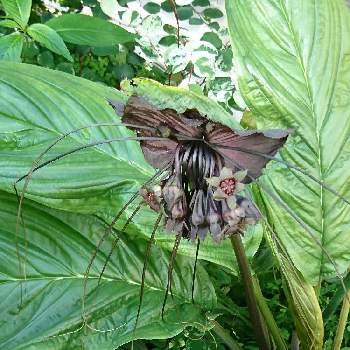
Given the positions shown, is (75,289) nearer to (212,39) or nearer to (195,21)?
(212,39)

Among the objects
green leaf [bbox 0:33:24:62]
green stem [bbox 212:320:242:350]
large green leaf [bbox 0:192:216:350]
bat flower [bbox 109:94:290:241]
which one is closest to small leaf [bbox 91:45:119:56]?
green leaf [bbox 0:33:24:62]

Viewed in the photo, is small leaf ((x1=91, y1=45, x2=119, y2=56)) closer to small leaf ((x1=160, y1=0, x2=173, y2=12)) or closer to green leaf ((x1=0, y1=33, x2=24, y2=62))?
small leaf ((x1=160, y1=0, x2=173, y2=12))

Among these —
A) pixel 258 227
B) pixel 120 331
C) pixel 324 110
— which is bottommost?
pixel 120 331

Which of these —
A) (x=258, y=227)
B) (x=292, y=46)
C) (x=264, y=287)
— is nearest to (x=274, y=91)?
(x=292, y=46)

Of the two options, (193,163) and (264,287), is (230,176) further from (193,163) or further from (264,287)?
(264,287)

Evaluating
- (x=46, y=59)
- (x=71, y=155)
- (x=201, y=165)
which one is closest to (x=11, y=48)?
(x=71, y=155)

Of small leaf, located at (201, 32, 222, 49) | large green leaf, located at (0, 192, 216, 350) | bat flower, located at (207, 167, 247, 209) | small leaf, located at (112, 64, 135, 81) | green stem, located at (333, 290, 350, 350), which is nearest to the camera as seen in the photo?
bat flower, located at (207, 167, 247, 209)

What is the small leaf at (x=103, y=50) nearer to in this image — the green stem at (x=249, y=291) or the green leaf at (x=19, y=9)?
the green leaf at (x=19, y=9)

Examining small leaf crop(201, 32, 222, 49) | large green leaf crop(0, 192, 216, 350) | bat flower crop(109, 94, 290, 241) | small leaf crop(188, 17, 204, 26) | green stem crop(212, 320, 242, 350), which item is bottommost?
green stem crop(212, 320, 242, 350)
